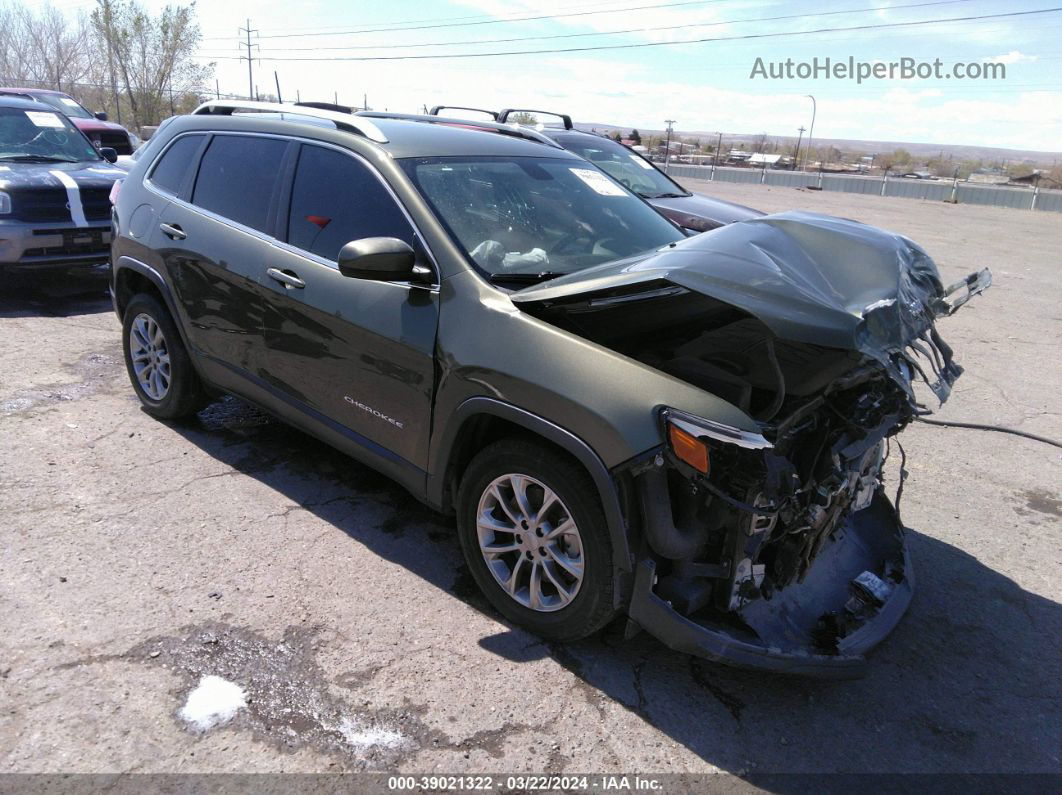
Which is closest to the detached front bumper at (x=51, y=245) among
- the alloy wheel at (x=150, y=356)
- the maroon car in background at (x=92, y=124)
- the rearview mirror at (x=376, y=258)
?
the alloy wheel at (x=150, y=356)

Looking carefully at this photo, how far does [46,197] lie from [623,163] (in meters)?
6.40

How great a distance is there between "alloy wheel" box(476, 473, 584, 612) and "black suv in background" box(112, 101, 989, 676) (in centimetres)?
1

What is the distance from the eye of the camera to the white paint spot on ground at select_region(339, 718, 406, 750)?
103 inches

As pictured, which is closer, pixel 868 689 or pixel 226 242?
pixel 868 689

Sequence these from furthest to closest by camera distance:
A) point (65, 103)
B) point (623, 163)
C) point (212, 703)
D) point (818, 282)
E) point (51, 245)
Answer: point (65, 103)
point (623, 163)
point (51, 245)
point (818, 282)
point (212, 703)

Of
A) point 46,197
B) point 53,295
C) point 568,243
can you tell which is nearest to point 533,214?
point 568,243

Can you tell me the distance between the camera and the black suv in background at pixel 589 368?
2.72 metres

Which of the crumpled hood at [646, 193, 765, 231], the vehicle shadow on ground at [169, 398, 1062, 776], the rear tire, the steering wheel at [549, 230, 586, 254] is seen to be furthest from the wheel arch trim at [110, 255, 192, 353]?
the crumpled hood at [646, 193, 765, 231]

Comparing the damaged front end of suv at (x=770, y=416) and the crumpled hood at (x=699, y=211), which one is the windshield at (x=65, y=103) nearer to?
the crumpled hood at (x=699, y=211)

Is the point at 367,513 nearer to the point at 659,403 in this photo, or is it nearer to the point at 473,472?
the point at 473,472

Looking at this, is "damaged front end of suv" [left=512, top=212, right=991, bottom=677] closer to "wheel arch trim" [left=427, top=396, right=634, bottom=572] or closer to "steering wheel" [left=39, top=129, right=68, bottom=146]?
"wheel arch trim" [left=427, top=396, right=634, bottom=572]

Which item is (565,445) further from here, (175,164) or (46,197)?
(46,197)

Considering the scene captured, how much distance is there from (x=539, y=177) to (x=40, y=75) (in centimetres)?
6056

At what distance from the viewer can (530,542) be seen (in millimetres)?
3096
